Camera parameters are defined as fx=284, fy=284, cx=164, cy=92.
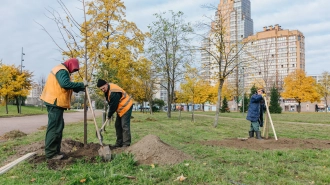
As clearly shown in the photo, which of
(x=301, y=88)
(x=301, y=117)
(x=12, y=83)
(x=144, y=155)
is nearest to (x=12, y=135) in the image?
(x=144, y=155)

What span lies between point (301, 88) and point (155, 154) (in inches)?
2061

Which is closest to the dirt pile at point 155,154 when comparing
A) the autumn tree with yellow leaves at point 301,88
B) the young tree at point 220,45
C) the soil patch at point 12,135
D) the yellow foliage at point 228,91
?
the soil patch at point 12,135

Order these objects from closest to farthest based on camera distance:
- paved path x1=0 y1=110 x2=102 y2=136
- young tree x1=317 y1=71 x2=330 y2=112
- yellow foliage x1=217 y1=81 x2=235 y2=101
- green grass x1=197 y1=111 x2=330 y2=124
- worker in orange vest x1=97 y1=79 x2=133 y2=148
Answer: worker in orange vest x1=97 y1=79 x2=133 y2=148
paved path x1=0 y1=110 x2=102 y2=136
green grass x1=197 y1=111 x2=330 y2=124
young tree x1=317 y1=71 x2=330 y2=112
yellow foliage x1=217 y1=81 x2=235 y2=101

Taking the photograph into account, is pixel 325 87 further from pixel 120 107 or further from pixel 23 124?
pixel 120 107

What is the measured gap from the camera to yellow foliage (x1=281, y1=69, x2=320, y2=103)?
51094 millimetres

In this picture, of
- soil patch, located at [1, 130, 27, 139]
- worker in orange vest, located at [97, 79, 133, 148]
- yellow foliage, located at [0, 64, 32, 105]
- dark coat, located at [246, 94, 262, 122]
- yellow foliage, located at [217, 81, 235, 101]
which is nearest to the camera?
worker in orange vest, located at [97, 79, 133, 148]

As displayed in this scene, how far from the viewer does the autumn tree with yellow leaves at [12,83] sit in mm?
29725

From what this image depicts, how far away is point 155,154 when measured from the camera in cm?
560

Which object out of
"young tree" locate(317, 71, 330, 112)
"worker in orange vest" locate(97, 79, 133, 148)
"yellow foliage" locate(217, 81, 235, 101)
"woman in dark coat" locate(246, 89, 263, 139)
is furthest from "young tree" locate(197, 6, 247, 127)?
"young tree" locate(317, 71, 330, 112)

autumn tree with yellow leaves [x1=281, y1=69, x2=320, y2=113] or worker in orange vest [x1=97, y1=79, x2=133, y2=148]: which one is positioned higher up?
autumn tree with yellow leaves [x1=281, y1=69, x2=320, y2=113]

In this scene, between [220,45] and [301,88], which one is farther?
[301,88]

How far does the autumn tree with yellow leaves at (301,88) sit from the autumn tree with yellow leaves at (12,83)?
142ft

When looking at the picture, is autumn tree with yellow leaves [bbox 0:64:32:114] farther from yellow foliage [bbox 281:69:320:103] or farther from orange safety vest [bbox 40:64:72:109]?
yellow foliage [bbox 281:69:320:103]

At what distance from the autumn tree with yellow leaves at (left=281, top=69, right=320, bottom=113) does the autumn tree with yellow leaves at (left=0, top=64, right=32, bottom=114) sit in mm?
43372
